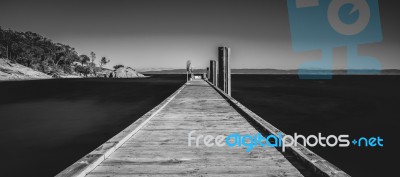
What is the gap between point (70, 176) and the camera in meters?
2.99

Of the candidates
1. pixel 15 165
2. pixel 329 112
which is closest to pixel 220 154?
pixel 15 165

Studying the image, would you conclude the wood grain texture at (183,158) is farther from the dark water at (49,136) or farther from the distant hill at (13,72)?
the distant hill at (13,72)

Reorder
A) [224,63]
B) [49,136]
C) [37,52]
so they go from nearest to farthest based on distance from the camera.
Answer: [49,136] < [224,63] < [37,52]

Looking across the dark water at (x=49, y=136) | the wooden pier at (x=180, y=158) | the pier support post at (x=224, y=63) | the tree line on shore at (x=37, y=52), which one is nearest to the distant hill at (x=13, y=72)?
the tree line on shore at (x=37, y=52)

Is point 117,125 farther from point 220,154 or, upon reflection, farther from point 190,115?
point 220,154

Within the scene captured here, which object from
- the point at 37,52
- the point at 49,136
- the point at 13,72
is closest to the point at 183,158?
the point at 49,136

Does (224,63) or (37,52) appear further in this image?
(37,52)

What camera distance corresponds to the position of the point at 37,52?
85188 mm

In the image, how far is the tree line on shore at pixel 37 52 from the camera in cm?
7862

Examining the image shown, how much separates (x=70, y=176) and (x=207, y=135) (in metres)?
2.67

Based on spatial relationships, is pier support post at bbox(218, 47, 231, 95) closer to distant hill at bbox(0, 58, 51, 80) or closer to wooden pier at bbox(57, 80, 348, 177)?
wooden pier at bbox(57, 80, 348, 177)

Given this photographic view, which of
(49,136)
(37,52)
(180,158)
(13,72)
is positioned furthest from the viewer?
(37,52)

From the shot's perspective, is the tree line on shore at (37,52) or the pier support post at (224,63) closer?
the pier support post at (224,63)

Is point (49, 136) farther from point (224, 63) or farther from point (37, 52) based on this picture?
point (37, 52)
